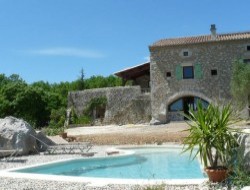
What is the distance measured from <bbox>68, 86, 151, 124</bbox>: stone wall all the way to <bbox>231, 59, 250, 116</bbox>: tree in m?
7.21

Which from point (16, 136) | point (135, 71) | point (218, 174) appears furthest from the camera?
point (135, 71)

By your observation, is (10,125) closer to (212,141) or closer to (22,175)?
(22,175)

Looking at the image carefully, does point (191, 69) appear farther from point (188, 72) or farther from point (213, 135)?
point (213, 135)

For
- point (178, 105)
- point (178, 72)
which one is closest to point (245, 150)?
point (178, 72)

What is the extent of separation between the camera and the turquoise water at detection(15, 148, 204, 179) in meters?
9.53

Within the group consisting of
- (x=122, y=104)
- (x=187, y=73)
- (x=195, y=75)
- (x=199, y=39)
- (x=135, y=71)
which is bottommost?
(x=122, y=104)

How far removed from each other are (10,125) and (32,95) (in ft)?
65.5

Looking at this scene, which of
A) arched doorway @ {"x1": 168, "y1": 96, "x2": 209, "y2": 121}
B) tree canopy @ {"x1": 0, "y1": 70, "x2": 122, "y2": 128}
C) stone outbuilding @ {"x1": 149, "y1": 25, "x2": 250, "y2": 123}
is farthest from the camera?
tree canopy @ {"x1": 0, "y1": 70, "x2": 122, "y2": 128}

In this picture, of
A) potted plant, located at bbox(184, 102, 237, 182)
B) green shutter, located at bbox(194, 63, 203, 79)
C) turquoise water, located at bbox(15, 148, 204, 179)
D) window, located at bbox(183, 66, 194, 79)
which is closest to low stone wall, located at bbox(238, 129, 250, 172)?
potted plant, located at bbox(184, 102, 237, 182)

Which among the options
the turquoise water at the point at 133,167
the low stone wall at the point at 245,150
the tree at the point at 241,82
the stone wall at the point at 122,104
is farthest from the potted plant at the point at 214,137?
the stone wall at the point at 122,104

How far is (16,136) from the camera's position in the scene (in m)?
13.7

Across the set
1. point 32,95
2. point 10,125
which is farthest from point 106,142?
point 32,95

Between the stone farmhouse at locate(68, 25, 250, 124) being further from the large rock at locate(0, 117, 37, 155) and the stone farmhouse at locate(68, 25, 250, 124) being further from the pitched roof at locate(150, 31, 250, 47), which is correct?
the large rock at locate(0, 117, 37, 155)

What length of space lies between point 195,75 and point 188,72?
583 millimetres
